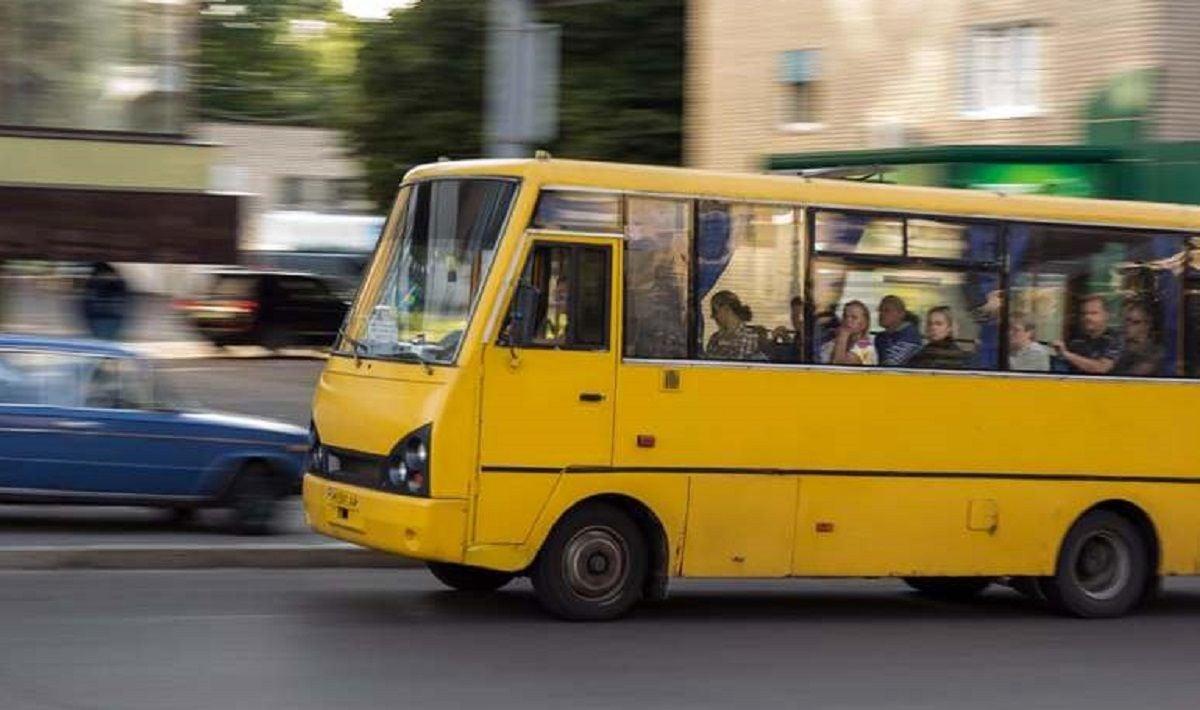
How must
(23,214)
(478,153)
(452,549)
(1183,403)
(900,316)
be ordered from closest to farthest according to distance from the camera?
(452,549) < (900,316) < (1183,403) < (23,214) < (478,153)

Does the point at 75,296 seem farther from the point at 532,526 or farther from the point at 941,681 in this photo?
the point at 941,681

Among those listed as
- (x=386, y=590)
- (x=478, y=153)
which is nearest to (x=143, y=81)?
(x=478, y=153)

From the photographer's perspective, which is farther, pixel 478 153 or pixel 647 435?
pixel 478 153

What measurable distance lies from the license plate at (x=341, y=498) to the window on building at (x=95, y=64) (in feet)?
53.1

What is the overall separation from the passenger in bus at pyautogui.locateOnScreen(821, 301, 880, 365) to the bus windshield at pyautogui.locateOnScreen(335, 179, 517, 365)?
7.35ft

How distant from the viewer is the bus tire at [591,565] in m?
11.2

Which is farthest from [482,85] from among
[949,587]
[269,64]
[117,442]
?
[269,64]

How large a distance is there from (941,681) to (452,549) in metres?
2.68

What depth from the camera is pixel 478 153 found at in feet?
128

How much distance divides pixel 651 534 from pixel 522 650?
1430 millimetres

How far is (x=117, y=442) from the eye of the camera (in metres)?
14.4

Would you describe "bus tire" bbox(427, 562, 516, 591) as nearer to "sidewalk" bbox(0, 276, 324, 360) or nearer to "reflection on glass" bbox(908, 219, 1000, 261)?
"reflection on glass" bbox(908, 219, 1000, 261)

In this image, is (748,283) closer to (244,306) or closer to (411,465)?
(411,465)

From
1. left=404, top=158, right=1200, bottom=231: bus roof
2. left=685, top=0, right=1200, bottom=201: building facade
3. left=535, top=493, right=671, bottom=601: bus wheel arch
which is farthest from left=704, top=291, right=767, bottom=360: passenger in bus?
left=685, top=0, right=1200, bottom=201: building facade
